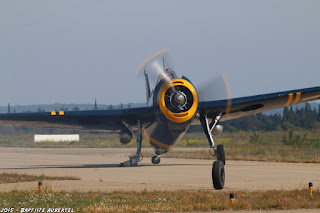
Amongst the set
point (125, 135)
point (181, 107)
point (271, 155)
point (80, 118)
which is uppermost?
point (80, 118)

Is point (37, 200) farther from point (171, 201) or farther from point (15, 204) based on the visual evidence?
point (171, 201)

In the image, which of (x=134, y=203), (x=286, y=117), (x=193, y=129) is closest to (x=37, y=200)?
(x=134, y=203)

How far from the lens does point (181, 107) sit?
864 inches

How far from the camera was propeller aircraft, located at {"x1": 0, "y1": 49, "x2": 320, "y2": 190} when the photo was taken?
21906 mm

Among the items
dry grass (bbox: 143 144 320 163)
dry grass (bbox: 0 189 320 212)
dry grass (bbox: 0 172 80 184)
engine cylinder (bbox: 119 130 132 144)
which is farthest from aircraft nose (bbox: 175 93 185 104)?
dry grass (bbox: 143 144 320 163)

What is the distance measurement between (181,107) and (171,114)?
47 centimetres

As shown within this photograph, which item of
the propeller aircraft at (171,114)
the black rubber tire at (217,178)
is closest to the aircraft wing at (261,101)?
the propeller aircraft at (171,114)

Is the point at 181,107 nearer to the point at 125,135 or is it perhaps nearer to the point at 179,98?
the point at 179,98

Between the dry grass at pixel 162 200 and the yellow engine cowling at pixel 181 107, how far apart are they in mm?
4755

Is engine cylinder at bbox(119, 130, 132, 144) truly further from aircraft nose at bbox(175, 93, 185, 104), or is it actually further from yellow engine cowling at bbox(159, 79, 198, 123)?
aircraft nose at bbox(175, 93, 185, 104)

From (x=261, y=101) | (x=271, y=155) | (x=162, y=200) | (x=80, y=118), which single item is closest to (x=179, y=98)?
(x=261, y=101)

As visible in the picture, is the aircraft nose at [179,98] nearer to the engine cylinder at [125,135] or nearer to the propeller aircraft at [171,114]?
the propeller aircraft at [171,114]

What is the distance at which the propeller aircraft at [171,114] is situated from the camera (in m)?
21.9

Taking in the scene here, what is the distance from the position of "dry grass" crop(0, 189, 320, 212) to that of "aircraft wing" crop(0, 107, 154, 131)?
30.9 feet
